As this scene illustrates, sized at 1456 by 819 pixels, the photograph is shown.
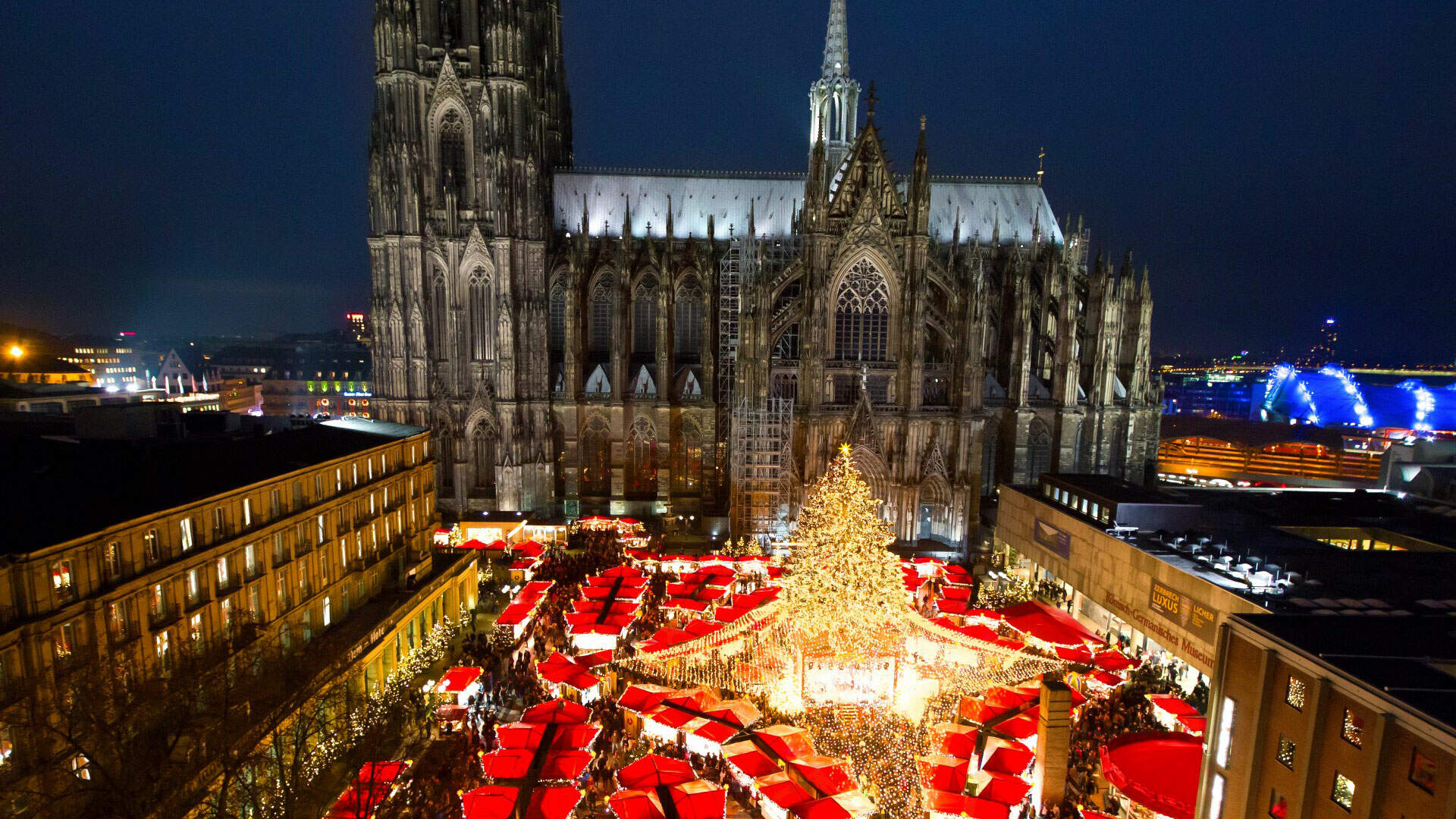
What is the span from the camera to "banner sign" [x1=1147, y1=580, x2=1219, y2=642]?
840 inches

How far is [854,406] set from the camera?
36.9 metres

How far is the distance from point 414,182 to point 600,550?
23870 mm

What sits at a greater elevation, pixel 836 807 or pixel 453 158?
Result: pixel 453 158

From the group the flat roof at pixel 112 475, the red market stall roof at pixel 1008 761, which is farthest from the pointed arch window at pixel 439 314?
the red market stall roof at pixel 1008 761

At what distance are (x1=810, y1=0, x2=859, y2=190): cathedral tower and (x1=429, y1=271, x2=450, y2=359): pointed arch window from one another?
25946 millimetres

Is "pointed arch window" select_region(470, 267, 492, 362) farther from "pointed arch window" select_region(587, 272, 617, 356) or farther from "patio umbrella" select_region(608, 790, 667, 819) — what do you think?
"patio umbrella" select_region(608, 790, 667, 819)

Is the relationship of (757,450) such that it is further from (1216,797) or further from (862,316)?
(1216,797)

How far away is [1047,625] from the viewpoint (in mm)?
24703

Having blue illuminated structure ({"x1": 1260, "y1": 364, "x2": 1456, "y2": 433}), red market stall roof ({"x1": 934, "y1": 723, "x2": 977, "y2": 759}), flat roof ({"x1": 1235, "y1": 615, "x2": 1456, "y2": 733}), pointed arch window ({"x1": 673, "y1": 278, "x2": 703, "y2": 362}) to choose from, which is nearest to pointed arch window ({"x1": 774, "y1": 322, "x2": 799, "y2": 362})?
pointed arch window ({"x1": 673, "y1": 278, "x2": 703, "y2": 362})

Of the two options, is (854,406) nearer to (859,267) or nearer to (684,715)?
(859,267)

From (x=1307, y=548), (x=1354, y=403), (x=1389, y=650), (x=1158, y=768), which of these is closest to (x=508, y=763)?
(x=1158, y=768)

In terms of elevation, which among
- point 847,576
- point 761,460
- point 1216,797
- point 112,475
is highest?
point 112,475

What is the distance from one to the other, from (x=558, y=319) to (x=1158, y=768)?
37388 millimetres

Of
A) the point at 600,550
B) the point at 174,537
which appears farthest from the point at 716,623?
the point at 174,537
